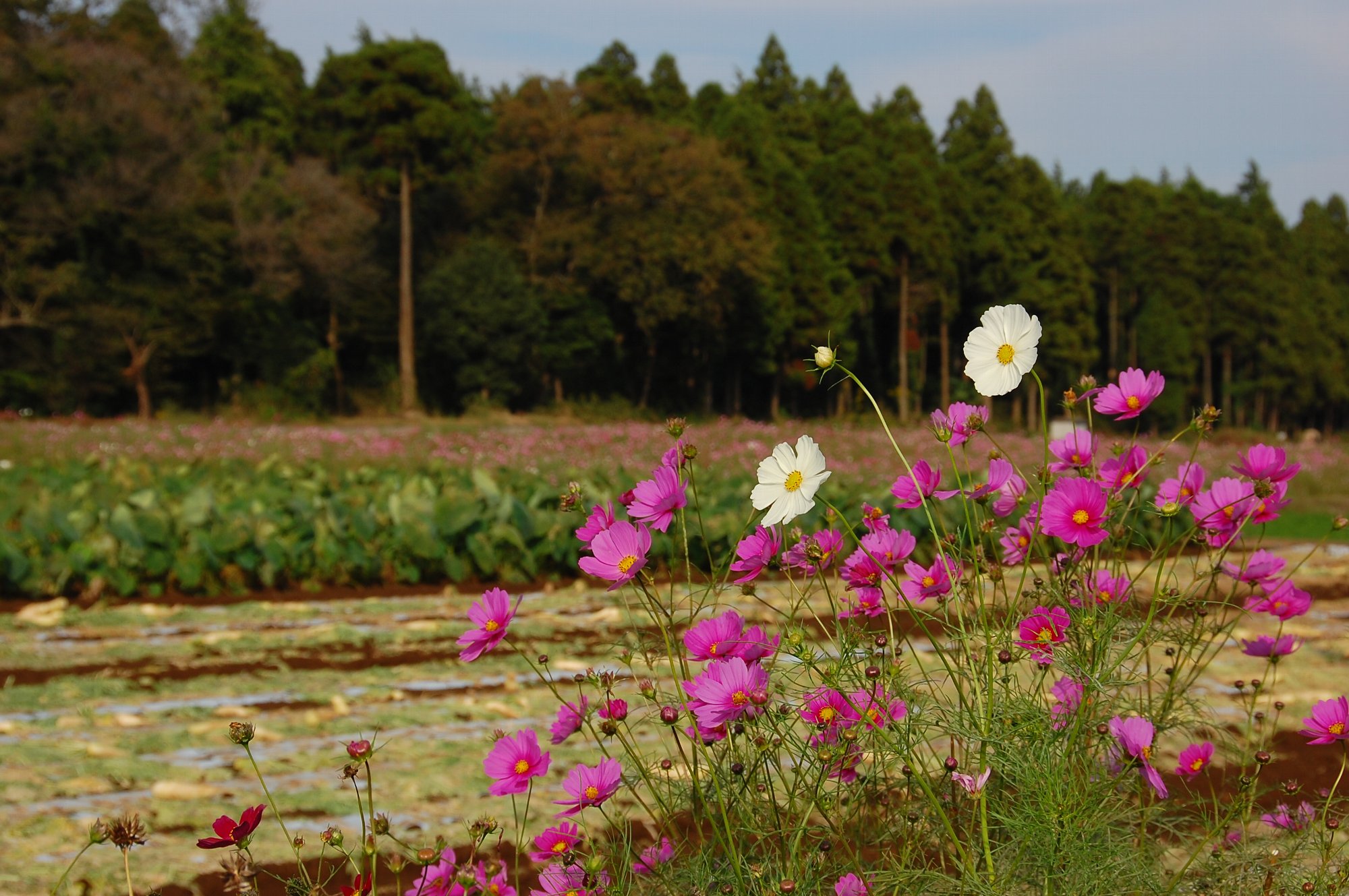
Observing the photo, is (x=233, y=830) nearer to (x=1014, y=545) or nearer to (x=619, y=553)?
(x=619, y=553)

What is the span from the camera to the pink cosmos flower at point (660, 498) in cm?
119

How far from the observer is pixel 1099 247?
3725cm

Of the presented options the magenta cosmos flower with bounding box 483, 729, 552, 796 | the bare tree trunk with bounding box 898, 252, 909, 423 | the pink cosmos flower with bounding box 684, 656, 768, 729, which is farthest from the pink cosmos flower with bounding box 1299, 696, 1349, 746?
the bare tree trunk with bounding box 898, 252, 909, 423

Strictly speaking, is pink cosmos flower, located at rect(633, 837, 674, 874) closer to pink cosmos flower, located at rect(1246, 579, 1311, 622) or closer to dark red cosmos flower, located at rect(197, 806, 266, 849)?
dark red cosmos flower, located at rect(197, 806, 266, 849)

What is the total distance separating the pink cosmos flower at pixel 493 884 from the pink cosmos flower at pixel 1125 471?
2.81 feet

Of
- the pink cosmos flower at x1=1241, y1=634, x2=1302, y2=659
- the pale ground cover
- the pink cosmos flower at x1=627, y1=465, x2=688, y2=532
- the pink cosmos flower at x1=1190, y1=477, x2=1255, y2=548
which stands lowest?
the pale ground cover

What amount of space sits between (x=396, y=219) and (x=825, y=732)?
2929 cm

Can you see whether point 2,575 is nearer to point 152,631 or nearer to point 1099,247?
point 152,631

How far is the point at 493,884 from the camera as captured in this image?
4.16 feet

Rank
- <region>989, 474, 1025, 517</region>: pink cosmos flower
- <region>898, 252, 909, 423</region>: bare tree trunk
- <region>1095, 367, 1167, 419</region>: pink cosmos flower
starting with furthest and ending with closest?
1. <region>898, 252, 909, 423</region>: bare tree trunk
2. <region>989, 474, 1025, 517</region>: pink cosmos flower
3. <region>1095, 367, 1167, 419</region>: pink cosmos flower

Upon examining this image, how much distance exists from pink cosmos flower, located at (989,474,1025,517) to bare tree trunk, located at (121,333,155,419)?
23.3 meters

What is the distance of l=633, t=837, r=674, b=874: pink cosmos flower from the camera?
124cm

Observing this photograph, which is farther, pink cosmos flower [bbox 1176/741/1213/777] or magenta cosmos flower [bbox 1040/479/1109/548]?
pink cosmos flower [bbox 1176/741/1213/777]

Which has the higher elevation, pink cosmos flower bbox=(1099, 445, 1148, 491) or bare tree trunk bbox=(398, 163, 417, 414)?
bare tree trunk bbox=(398, 163, 417, 414)
